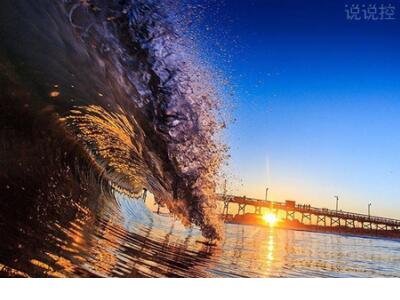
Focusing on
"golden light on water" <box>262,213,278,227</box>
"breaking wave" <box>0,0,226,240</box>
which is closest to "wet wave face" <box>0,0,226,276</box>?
"breaking wave" <box>0,0,226,240</box>

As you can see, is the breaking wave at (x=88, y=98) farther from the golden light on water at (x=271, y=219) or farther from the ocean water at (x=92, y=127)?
the golden light on water at (x=271, y=219)

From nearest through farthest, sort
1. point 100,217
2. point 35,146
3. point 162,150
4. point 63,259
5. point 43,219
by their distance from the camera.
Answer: point 63,259 < point 43,219 < point 35,146 < point 162,150 < point 100,217

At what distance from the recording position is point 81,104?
3639 millimetres

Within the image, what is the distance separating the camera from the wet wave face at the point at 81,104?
2709mm

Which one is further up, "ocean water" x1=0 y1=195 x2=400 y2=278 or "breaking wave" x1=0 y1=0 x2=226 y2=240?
"breaking wave" x1=0 y1=0 x2=226 y2=240

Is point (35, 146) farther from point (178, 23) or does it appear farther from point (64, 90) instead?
point (178, 23)

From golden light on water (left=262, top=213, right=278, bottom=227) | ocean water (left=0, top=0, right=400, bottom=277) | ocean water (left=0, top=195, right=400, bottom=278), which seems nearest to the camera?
ocean water (left=0, top=195, right=400, bottom=278)

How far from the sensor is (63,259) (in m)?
2.53

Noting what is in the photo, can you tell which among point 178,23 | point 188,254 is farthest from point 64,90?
point 188,254

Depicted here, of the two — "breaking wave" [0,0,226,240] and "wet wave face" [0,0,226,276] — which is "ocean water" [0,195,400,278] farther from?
"breaking wave" [0,0,226,240]

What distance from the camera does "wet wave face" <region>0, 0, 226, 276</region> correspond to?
107 inches

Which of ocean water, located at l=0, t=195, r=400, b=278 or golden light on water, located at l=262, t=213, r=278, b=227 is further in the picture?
golden light on water, located at l=262, t=213, r=278, b=227
